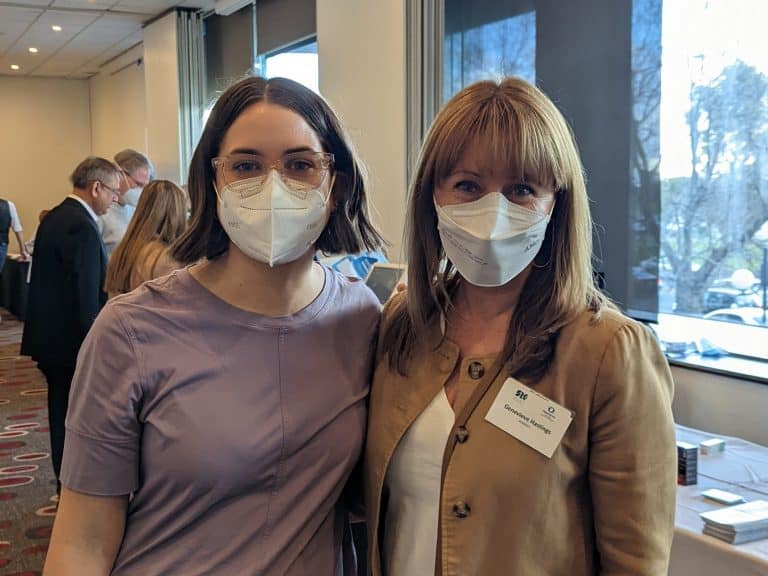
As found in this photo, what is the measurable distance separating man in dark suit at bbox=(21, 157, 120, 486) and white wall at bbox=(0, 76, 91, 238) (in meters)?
9.43

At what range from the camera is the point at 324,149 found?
1.39m

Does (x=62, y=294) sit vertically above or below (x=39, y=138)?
below

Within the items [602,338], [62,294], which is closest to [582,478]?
[602,338]

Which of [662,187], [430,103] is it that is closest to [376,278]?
[662,187]

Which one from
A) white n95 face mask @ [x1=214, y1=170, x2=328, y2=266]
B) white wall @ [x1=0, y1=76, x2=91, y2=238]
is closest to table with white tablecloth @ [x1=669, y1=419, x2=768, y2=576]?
white n95 face mask @ [x1=214, y1=170, x2=328, y2=266]

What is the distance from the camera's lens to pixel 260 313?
1.32 m

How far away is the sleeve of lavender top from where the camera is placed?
47.2 inches

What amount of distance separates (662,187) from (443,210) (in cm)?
262

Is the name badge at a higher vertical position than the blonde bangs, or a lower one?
lower

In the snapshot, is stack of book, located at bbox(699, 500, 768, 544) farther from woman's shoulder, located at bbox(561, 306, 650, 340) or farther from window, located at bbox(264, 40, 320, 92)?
window, located at bbox(264, 40, 320, 92)

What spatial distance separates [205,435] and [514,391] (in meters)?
0.48

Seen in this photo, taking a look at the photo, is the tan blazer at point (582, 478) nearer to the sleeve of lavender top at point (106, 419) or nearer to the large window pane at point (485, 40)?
the sleeve of lavender top at point (106, 419)

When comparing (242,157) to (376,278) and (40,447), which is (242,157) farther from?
(40,447)

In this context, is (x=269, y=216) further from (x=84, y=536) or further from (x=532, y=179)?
(x=84, y=536)
